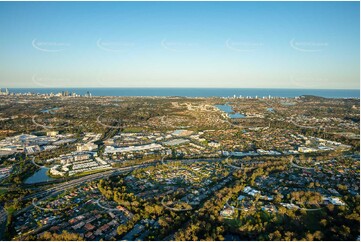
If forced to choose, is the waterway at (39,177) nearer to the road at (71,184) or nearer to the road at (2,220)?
the road at (71,184)

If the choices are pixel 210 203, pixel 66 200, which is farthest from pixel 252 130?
pixel 66 200

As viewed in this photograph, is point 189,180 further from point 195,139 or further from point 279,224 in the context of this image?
point 195,139

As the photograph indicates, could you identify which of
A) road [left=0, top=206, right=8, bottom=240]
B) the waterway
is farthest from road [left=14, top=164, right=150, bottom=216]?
the waterway

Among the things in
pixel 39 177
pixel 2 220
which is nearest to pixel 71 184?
pixel 39 177

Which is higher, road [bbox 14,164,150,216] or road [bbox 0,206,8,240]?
road [bbox 14,164,150,216]

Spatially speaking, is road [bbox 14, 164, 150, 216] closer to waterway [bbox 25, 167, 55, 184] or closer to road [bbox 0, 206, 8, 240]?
road [bbox 0, 206, 8, 240]

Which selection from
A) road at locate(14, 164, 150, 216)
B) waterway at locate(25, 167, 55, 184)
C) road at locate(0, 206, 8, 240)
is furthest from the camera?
waterway at locate(25, 167, 55, 184)

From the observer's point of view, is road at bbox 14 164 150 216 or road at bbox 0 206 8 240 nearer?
road at bbox 0 206 8 240

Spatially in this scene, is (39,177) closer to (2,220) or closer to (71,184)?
(71,184)

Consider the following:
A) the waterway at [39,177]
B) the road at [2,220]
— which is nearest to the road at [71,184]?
the road at [2,220]

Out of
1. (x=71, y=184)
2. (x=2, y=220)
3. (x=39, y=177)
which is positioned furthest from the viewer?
(x=39, y=177)

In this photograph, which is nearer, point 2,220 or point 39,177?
point 2,220
